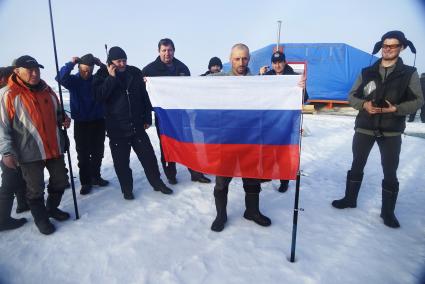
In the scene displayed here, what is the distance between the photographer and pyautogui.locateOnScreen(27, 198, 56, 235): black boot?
3.57 meters

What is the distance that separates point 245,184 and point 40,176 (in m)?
2.57

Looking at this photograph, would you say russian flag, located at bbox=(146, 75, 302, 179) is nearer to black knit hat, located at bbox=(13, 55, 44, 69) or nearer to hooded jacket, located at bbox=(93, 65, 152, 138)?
hooded jacket, located at bbox=(93, 65, 152, 138)

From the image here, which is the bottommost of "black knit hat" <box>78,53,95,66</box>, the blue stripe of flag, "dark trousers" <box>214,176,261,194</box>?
"dark trousers" <box>214,176,261,194</box>

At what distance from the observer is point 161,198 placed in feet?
15.2

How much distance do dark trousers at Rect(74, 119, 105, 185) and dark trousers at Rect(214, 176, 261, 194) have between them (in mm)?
2375

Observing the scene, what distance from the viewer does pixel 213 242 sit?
3.41m

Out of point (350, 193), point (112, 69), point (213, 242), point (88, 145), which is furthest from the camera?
point (88, 145)

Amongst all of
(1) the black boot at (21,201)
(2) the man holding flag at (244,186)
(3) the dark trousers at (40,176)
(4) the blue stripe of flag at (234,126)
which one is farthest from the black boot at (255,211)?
(1) the black boot at (21,201)

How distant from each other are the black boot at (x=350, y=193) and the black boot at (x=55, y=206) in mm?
3905

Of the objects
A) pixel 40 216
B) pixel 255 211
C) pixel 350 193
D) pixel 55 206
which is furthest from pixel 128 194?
pixel 350 193

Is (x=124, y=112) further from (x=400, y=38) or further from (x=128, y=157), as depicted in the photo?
(x=400, y=38)

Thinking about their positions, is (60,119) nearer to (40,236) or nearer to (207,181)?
(40,236)

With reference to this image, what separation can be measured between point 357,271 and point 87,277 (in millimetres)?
2727

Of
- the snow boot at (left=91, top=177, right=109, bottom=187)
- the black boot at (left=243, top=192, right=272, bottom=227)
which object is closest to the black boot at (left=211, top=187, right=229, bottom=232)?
the black boot at (left=243, top=192, right=272, bottom=227)
